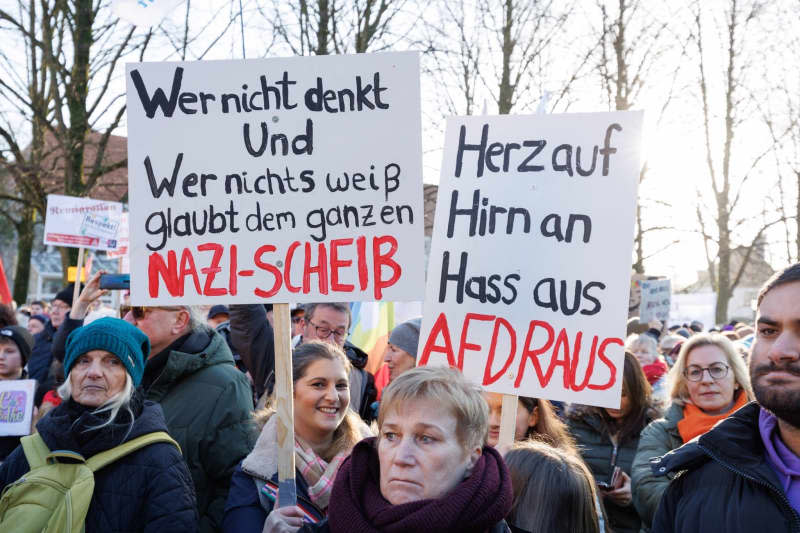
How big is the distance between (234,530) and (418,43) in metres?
13.6

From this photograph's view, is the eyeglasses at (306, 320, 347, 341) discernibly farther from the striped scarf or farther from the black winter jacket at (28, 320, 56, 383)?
the black winter jacket at (28, 320, 56, 383)

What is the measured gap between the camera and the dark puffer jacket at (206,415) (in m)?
3.44

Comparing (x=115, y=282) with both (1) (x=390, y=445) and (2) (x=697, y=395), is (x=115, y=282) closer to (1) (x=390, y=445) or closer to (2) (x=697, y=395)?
(1) (x=390, y=445)

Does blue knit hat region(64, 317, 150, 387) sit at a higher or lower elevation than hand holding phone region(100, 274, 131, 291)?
lower

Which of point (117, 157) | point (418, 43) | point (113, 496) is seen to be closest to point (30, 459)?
point (113, 496)

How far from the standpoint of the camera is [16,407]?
4.29 meters

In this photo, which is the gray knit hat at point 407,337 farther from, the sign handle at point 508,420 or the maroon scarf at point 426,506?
the maroon scarf at point 426,506

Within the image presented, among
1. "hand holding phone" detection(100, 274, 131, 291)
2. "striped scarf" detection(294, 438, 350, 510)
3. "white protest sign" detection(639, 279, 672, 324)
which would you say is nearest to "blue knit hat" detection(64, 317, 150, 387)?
"striped scarf" detection(294, 438, 350, 510)

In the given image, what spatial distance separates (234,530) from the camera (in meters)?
2.94

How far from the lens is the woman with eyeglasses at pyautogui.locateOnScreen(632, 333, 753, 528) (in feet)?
13.6

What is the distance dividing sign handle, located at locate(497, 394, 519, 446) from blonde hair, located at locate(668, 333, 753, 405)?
4.56ft

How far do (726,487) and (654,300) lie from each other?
480 inches

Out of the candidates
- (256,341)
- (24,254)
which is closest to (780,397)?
(256,341)

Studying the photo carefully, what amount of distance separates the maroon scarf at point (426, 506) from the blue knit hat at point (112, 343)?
1.19 m
